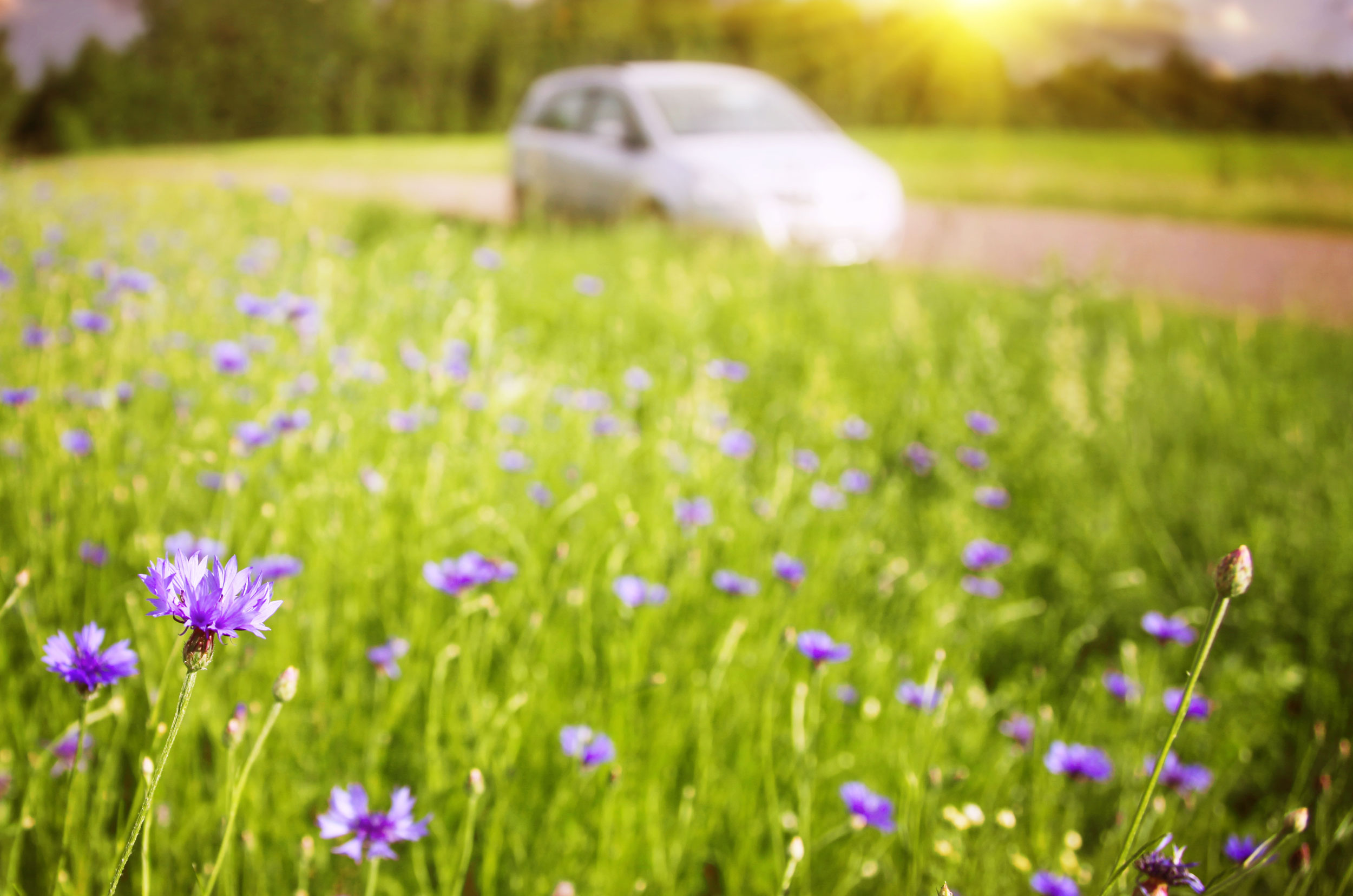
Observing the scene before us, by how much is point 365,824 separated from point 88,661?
26 centimetres

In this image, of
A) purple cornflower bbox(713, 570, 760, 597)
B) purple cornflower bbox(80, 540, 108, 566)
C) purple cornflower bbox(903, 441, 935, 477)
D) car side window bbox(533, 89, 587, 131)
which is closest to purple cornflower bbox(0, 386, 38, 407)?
purple cornflower bbox(80, 540, 108, 566)

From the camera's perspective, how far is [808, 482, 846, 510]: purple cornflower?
6.17 feet

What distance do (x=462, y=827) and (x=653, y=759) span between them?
0.26m

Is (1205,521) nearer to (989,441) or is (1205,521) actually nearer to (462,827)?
(989,441)

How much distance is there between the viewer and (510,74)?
2994 cm

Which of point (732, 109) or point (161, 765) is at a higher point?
point (732, 109)

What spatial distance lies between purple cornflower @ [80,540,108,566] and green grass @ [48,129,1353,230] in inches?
323

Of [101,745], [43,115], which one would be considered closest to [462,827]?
[101,745]

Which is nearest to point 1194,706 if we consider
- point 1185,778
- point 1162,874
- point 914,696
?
point 1185,778

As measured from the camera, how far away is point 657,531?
1687mm

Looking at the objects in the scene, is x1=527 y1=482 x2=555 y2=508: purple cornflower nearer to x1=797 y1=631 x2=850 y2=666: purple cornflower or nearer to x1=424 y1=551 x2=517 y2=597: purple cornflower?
x1=424 y1=551 x2=517 y2=597: purple cornflower

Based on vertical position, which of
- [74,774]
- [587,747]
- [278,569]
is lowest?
[587,747]

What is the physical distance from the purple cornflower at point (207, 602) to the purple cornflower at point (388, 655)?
25.3 inches

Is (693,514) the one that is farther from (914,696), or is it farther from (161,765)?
(161,765)
